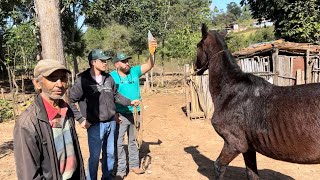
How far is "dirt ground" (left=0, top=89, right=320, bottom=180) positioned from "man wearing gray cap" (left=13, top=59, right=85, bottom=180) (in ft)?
10.9

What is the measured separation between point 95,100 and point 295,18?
16.0 metres

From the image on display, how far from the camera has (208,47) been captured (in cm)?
466

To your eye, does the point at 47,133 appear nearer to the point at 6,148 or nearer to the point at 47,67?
the point at 47,67

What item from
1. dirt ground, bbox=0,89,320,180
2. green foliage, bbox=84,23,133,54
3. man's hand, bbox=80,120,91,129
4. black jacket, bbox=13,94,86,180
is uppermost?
green foliage, bbox=84,23,133,54

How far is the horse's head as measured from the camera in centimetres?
455

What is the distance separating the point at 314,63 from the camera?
38.0 feet

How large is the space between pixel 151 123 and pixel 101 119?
651cm

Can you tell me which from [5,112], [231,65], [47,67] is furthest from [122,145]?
[5,112]

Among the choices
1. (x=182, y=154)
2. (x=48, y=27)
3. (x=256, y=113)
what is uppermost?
(x=48, y=27)

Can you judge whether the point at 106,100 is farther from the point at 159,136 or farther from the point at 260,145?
the point at 159,136

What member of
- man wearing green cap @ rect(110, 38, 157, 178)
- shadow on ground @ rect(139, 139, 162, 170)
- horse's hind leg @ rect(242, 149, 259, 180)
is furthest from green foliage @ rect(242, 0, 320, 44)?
horse's hind leg @ rect(242, 149, 259, 180)

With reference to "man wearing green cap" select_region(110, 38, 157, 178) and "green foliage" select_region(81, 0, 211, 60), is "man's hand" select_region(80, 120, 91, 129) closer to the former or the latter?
"man wearing green cap" select_region(110, 38, 157, 178)

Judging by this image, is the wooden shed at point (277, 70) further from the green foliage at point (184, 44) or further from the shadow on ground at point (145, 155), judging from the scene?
the green foliage at point (184, 44)

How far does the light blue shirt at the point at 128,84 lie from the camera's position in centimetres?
545
